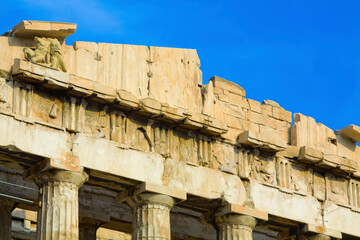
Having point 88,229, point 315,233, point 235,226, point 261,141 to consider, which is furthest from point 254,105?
point 88,229

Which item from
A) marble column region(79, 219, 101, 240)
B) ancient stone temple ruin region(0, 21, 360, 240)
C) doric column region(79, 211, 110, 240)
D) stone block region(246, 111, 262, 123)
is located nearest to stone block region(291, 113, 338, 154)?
ancient stone temple ruin region(0, 21, 360, 240)

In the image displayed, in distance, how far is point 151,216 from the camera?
23719 millimetres

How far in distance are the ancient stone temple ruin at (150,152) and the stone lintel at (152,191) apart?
27 mm

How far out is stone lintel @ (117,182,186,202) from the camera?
2364 cm

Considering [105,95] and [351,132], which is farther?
[351,132]

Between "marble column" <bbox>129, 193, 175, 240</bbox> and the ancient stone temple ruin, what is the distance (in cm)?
3

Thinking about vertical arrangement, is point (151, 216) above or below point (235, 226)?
below

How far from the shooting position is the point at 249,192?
1009 inches

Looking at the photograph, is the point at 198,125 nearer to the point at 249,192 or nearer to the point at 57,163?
the point at 249,192

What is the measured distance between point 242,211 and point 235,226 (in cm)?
41

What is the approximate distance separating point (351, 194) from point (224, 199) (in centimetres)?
464

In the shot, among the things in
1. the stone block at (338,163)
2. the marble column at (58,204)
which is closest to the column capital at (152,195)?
the marble column at (58,204)

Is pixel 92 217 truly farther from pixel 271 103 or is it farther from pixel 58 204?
pixel 271 103

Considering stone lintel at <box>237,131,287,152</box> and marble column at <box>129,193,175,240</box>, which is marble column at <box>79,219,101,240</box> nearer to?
marble column at <box>129,193,175,240</box>
